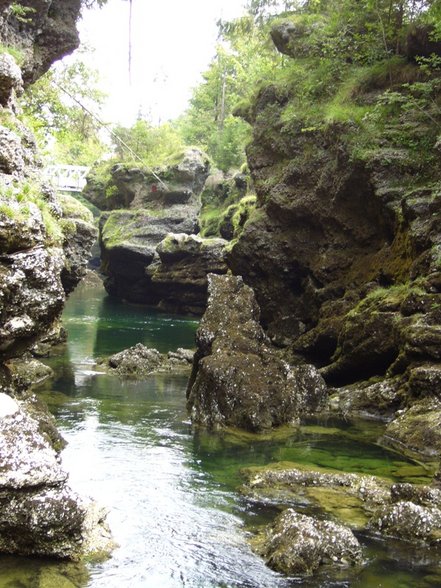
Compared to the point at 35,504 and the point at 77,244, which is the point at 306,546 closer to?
the point at 35,504

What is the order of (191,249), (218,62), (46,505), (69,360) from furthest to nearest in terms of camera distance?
(218,62), (191,249), (69,360), (46,505)

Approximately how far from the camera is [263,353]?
16.2m

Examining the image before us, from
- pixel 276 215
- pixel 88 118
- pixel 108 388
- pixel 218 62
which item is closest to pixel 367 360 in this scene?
pixel 108 388

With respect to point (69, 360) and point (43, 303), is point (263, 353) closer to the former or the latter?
point (43, 303)

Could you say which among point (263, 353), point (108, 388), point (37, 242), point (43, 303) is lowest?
point (108, 388)

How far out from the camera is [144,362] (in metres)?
22.0

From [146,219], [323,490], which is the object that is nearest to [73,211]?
[146,219]

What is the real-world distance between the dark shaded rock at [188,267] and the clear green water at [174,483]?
66.5 ft

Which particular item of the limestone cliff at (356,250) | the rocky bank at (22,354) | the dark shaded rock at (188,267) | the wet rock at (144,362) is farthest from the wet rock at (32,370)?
the dark shaded rock at (188,267)

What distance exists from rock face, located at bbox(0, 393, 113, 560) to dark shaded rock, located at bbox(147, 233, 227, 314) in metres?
32.7

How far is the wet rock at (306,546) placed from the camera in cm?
704

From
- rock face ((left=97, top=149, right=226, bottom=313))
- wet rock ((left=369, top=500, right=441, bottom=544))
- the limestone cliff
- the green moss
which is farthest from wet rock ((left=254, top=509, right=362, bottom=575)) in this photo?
rock face ((left=97, top=149, right=226, bottom=313))

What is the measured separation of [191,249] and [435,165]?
2367cm

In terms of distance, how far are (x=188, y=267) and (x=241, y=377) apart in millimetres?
26675
